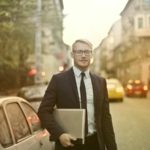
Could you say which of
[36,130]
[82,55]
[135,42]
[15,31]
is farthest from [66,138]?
[135,42]

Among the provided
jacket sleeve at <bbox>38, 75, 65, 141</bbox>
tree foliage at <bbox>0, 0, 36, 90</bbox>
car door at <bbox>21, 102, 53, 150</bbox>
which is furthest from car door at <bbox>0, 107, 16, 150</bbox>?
tree foliage at <bbox>0, 0, 36, 90</bbox>

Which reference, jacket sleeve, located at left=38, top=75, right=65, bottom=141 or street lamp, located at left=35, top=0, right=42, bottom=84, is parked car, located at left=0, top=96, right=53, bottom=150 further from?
street lamp, located at left=35, top=0, right=42, bottom=84

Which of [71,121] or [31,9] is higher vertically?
[31,9]

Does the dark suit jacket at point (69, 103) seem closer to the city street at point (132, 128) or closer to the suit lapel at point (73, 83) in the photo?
the suit lapel at point (73, 83)

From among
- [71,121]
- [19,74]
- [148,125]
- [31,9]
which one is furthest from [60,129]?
[19,74]

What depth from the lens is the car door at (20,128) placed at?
435 centimetres

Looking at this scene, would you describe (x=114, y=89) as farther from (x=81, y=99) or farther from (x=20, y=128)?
(x=81, y=99)

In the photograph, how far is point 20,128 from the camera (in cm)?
466

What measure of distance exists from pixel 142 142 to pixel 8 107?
8321 millimetres

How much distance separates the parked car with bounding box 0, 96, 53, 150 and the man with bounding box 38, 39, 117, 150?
0.39 metres

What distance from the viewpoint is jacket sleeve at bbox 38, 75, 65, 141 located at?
12.1 feet

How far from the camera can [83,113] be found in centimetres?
365

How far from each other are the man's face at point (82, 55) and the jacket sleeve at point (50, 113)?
7.1 inches

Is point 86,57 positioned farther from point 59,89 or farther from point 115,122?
point 115,122
